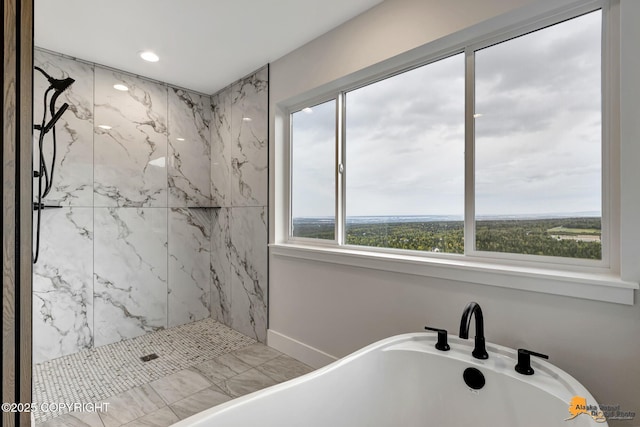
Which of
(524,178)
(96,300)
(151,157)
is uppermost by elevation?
(151,157)

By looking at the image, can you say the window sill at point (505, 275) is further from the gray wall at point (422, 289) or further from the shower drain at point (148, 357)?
the shower drain at point (148, 357)

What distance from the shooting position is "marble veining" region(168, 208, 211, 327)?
3.22m

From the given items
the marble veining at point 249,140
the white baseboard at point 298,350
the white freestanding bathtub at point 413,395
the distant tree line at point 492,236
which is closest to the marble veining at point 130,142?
the marble veining at point 249,140

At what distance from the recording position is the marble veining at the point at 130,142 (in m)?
2.77

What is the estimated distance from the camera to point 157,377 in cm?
222

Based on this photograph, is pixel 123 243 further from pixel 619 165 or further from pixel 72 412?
pixel 619 165

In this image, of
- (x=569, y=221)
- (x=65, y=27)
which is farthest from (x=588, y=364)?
(x=65, y=27)

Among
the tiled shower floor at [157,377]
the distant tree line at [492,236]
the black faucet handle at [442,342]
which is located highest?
Result: the distant tree line at [492,236]

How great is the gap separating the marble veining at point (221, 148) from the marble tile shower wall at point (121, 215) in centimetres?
8

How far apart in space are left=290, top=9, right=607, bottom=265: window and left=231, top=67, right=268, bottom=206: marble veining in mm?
758

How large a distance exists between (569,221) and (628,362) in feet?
1.89

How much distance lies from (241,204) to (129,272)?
125 centimetres

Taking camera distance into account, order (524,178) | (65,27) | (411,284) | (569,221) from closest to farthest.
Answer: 1. (569,221)
2. (524,178)
3. (411,284)
4. (65,27)

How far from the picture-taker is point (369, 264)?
1.96 metres
